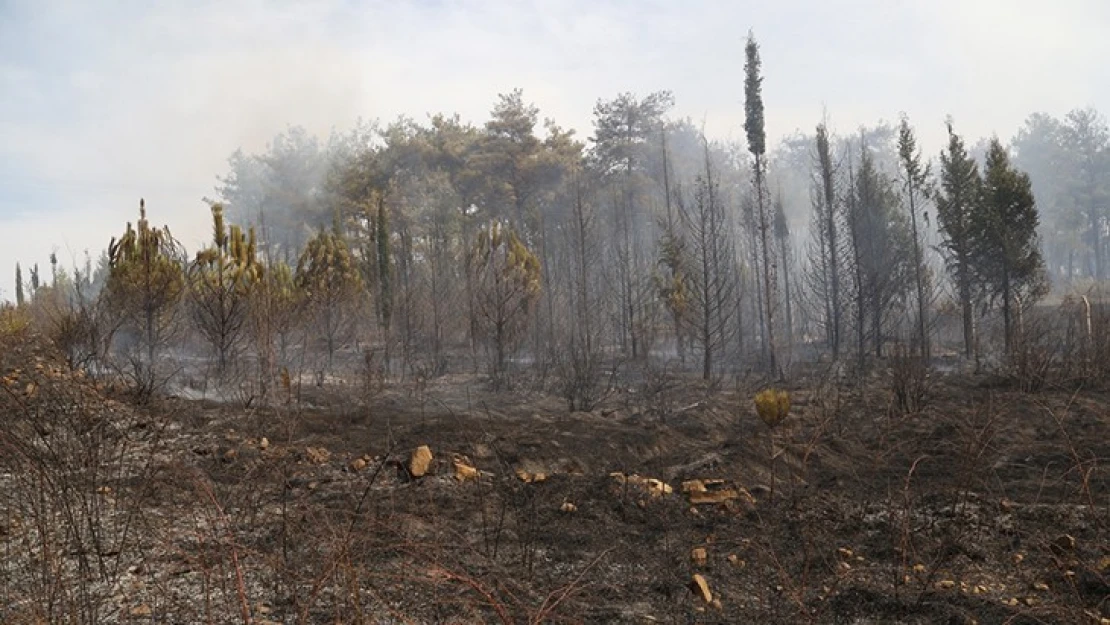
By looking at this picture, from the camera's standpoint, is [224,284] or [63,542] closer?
[63,542]

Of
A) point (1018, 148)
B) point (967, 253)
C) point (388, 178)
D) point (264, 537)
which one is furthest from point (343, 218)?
point (1018, 148)

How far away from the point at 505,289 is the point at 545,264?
8356 millimetres

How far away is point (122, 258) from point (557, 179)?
942 inches

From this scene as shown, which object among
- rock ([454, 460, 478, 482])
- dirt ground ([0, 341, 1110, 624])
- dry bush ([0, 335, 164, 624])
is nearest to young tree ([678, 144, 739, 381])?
dirt ground ([0, 341, 1110, 624])

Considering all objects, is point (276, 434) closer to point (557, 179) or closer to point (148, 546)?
point (148, 546)

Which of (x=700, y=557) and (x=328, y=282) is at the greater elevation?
(x=328, y=282)

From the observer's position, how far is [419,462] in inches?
262

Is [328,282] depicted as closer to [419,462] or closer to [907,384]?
[419,462]

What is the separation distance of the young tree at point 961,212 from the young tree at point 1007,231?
398 mm

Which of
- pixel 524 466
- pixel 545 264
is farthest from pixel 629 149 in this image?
pixel 524 466

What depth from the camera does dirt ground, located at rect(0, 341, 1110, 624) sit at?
4086 mm

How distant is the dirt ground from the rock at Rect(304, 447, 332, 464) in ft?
0.10

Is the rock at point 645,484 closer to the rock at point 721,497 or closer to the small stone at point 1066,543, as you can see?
the rock at point 721,497

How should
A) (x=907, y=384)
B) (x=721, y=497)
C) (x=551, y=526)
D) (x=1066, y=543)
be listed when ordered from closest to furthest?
(x=1066, y=543) < (x=551, y=526) < (x=721, y=497) < (x=907, y=384)
